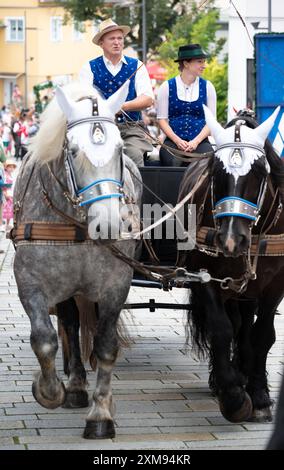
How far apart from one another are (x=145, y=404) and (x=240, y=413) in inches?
31.2

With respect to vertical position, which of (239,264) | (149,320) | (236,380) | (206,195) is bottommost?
(149,320)

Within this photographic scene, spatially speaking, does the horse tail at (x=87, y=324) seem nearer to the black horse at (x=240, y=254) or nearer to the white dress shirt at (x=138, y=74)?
the black horse at (x=240, y=254)

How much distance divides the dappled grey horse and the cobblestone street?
237mm

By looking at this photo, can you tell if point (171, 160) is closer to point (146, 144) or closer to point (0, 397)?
point (146, 144)

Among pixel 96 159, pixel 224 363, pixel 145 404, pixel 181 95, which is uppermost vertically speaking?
pixel 181 95

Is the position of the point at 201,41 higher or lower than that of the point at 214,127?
higher

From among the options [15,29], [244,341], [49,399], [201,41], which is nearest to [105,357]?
[49,399]

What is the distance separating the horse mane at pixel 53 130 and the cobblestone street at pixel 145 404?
1556mm

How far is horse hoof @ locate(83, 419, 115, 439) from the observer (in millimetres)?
5785

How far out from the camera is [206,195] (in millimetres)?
6395

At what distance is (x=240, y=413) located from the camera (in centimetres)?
610

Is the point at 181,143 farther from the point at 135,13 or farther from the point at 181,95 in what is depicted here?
the point at 135,13

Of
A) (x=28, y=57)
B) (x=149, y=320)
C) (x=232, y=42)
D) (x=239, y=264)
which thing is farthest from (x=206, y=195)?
(x=28, y=57)
